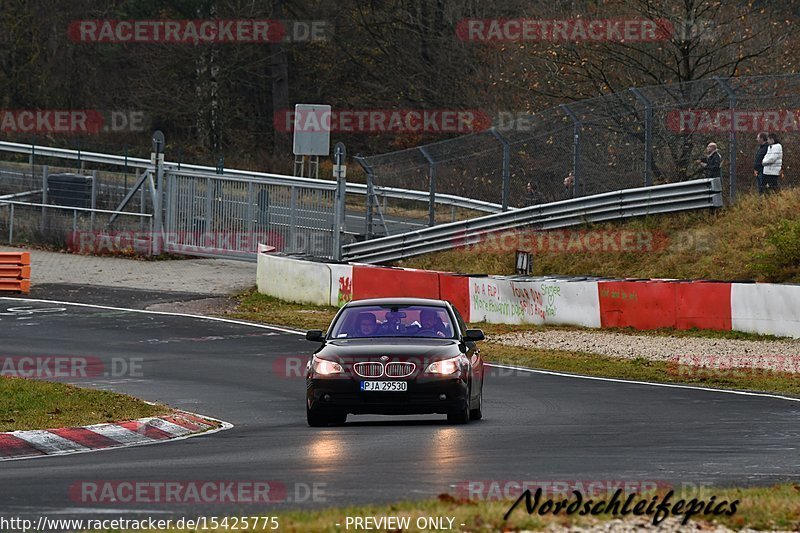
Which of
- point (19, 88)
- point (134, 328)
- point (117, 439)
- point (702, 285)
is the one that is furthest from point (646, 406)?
point (19, 88)

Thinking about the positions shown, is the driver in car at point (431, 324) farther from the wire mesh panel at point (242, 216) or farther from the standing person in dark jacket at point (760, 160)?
the wire mesh panel at point (242, 216)

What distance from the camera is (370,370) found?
568 inches

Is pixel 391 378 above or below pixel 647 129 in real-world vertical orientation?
below

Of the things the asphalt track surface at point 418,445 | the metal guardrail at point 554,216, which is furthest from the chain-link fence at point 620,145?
the asphalt track surface at point 418,445

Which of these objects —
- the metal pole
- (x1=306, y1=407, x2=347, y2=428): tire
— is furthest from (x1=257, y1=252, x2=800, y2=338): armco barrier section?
the metal pole

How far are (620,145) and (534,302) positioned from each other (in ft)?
15.5

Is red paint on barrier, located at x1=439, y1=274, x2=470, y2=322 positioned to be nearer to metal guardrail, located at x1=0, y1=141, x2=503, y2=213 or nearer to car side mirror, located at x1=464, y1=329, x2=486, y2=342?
metal guardrail, located at x1=0, y1=141, x2=503, y2=213

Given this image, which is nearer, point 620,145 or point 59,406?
point 59,406

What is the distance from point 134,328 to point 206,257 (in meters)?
12.1

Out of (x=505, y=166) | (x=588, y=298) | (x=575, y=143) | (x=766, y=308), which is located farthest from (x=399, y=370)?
(x=505, y=166)

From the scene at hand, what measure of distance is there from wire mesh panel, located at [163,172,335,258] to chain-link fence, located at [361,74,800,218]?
3.21 meters

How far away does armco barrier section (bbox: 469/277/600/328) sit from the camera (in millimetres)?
26844

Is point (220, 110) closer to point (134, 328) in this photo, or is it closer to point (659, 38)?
point (659, 38)

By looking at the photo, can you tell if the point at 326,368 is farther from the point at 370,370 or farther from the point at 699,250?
the point at 699,250
